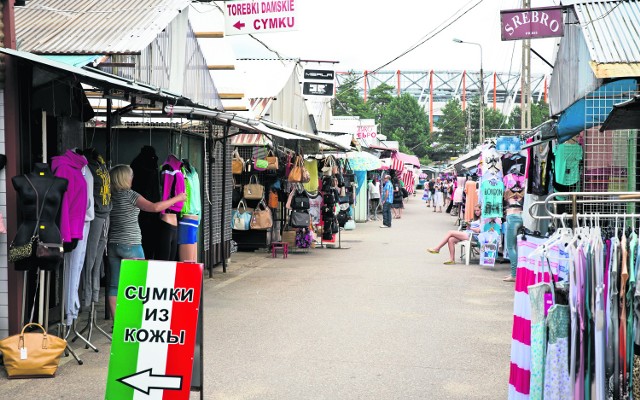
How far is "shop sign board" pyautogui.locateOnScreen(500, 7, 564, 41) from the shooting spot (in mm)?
11969

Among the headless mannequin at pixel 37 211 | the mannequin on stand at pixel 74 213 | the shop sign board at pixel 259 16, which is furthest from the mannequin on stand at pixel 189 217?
the headless mannequin at pixel 37 211

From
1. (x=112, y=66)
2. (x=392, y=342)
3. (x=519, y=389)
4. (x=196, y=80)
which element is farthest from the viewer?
(x=196, y=80)

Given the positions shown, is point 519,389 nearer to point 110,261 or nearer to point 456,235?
point 110,261

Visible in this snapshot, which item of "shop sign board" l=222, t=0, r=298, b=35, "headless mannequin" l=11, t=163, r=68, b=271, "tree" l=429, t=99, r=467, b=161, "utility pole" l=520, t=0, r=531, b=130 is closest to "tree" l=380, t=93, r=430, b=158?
"tree" l=429, t=99, r=467, b=161

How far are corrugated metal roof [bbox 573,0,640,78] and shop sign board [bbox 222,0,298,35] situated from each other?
179 inches

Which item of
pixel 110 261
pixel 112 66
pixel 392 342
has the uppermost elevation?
pixel 112 66

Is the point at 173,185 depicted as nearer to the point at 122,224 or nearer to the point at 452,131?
the point at 122,224

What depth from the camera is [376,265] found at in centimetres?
1689

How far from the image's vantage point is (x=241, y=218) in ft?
57.9

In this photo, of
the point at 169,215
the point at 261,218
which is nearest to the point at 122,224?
the point at 169,215

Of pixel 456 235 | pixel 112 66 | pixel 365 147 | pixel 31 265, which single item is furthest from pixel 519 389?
pixel 365 147

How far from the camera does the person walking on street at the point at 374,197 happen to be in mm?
34844

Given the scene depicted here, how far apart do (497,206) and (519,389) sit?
1083 centimetres

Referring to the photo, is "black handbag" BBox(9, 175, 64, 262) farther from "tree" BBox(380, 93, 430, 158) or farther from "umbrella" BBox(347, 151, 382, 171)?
"tree" BBox(380, 93, 430, 158)
